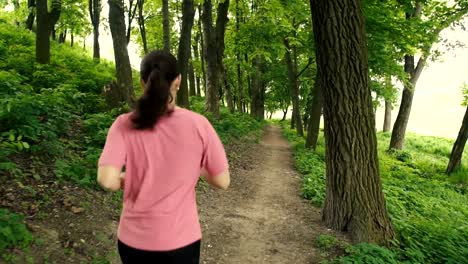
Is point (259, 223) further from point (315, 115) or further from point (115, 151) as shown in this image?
point (315, 115)

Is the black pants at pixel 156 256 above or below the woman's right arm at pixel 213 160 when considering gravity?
below

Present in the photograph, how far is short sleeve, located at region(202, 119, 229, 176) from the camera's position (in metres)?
2.28

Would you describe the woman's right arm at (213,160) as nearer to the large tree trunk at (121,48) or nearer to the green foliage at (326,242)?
the green foliage at (326,242)

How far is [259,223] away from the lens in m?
7.15

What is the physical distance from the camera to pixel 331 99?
6137mm

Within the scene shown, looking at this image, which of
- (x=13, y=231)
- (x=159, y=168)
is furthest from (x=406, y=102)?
(x=159, y=168)

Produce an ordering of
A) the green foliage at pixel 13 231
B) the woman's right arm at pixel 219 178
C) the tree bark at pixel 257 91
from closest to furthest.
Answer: the woman's right arm at pixel 219 178 < the green foliage at pixel 13 231 < the tree bark at pixel 257 91

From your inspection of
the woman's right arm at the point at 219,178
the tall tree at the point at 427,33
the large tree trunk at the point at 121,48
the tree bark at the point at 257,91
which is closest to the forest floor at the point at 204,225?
the woman's right arm at the point at 219,178

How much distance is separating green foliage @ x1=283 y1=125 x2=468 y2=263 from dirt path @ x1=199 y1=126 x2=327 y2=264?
0.64 meters

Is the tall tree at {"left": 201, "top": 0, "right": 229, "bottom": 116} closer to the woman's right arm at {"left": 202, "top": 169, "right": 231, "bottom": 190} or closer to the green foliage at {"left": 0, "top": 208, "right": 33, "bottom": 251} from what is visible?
the green foliage at {"left": 0, "top": 208, "right": 33, "bottom": 251}

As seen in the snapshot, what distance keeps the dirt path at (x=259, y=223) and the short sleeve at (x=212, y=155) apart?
3611 mm

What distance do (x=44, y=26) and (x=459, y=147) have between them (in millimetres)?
15834

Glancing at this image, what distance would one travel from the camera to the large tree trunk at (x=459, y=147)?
15670mm

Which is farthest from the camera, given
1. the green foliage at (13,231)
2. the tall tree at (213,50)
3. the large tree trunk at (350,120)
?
the tall tree at (213,50)
